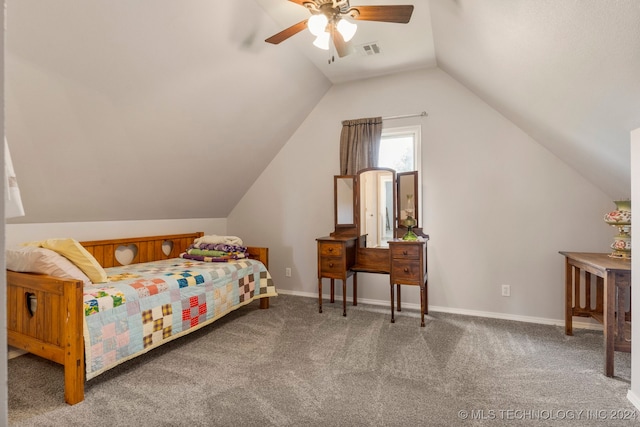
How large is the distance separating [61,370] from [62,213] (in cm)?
122

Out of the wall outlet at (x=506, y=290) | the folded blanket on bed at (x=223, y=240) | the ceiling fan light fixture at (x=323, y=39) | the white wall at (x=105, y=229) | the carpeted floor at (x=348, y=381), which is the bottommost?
the carpeted floor at (x=348, y=381)

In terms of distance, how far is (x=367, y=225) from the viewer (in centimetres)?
359

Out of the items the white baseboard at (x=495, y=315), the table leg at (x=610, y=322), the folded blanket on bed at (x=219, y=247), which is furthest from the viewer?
the folded blanket on bed at (x=219, y=247)

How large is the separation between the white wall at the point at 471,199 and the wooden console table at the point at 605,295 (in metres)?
0.20

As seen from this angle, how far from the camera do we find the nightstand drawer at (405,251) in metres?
2.97

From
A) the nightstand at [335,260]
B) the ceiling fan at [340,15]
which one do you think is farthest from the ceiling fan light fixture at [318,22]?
the nightstand at [335,260]

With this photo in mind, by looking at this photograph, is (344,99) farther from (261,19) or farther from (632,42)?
(632,42)

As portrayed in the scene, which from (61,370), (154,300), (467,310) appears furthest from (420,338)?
(61,370)

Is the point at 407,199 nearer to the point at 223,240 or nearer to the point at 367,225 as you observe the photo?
the point at 367,225

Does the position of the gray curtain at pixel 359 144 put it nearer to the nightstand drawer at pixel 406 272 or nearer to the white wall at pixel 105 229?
the nightstand drawer at pixel 406 272

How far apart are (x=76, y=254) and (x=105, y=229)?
3.53ft

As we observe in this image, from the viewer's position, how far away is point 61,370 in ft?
7.00

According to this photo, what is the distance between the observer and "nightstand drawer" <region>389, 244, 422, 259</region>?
2971 millimetres

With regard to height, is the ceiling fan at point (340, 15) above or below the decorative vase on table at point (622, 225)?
above
